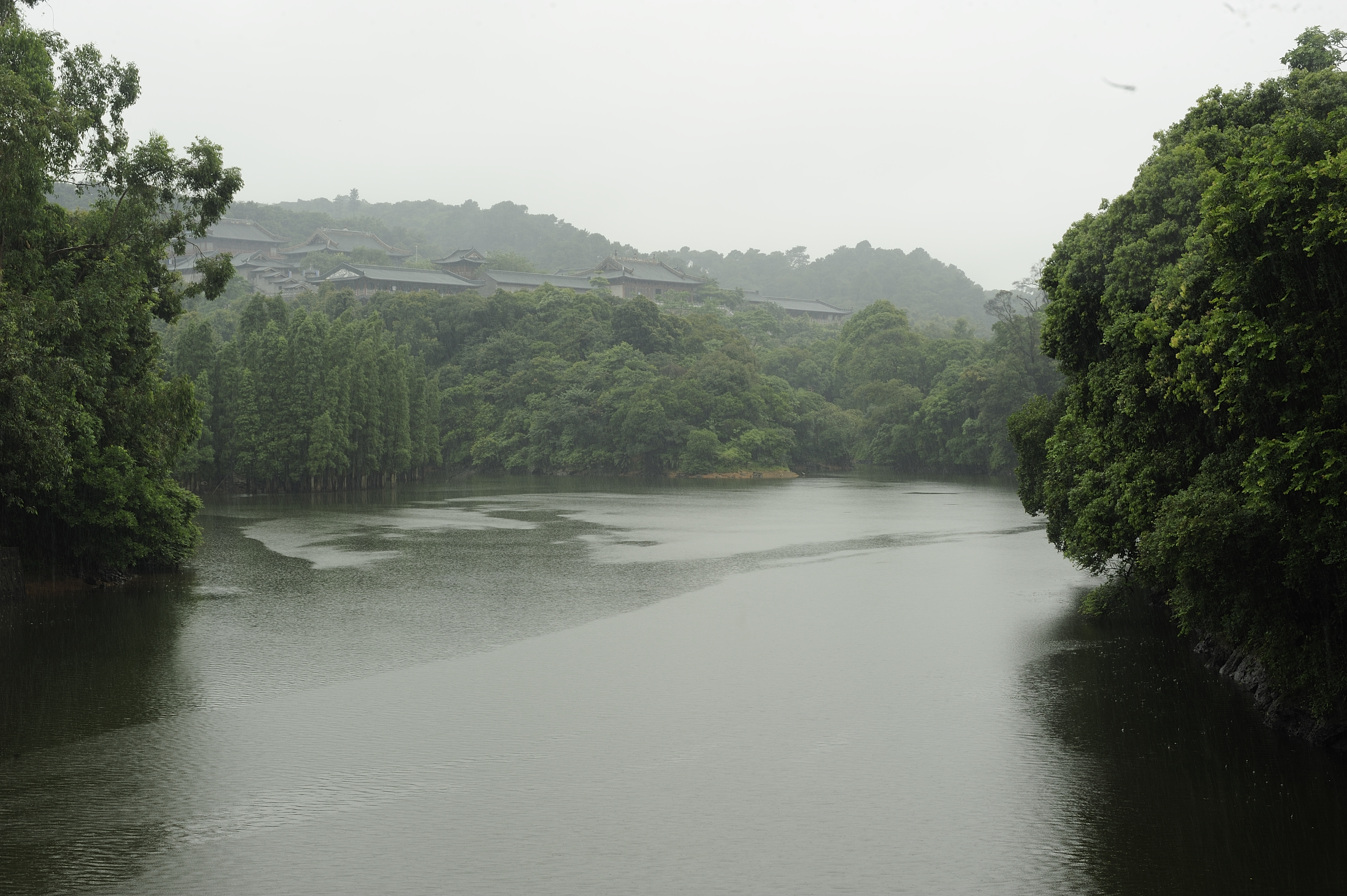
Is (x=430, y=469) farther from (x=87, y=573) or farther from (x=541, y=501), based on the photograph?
(x=87, y=573)

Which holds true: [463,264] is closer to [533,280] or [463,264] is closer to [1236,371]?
[533,280]

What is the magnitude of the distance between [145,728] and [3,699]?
7.94 feet

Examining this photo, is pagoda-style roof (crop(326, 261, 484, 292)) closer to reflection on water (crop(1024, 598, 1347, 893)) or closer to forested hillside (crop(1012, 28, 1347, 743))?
forested hillside (crop(1012, 28, 1347, 743))

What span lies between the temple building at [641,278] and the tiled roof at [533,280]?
1007mm

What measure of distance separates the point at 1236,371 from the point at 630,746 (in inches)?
289

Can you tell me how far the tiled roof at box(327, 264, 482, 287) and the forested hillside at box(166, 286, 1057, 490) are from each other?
3066mm

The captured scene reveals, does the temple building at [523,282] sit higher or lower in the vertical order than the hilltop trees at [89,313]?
higher

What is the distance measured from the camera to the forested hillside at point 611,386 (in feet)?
165

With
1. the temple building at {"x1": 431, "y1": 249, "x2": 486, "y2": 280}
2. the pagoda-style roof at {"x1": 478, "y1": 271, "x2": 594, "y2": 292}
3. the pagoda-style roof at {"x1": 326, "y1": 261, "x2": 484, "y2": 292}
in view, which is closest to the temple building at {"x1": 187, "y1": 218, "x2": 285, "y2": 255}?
the pagoda-style roof at {"x1": 326, "y1": 261, "x2": 484, "y2": 292}

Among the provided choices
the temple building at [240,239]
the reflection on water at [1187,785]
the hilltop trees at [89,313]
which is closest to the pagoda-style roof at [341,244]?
the temple building at [240,239]

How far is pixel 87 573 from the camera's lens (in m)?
20.5

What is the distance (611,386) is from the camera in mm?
66062

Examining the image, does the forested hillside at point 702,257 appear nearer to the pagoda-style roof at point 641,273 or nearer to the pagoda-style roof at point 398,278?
the pagoda-style roof at point 641,273

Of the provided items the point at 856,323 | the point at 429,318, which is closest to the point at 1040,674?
the point at 429,318
